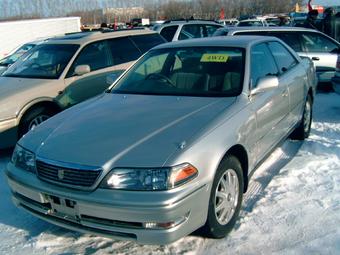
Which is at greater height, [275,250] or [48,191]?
[48,191]

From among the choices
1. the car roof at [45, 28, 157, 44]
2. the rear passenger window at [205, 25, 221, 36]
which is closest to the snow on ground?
the car roof at [45, 28, 157, 44]

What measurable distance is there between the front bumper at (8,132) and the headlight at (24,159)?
7.45 feet

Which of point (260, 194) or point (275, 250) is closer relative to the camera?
point (275, 250)

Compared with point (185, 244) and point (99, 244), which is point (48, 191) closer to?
point (99, 244)

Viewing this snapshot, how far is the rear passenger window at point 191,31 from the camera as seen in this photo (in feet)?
39.2

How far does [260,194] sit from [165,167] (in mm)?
1655

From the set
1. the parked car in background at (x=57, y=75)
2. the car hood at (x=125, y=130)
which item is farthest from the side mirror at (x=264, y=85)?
the parked car in background at (x=57, y=75)

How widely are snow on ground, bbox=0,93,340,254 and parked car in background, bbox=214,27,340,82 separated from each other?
4656mm

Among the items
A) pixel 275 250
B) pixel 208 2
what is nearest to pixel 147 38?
pixel 275 250

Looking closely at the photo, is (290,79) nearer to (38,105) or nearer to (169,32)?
(38,105)

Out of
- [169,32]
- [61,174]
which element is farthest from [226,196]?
[169,32]

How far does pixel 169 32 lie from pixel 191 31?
714 mm

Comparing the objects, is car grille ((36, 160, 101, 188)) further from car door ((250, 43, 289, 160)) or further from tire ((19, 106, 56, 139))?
tire ((19, 106, 56, 139))

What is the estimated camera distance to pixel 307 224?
357cm
